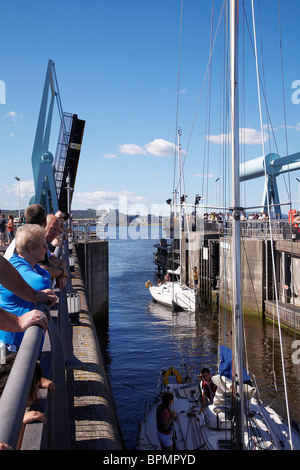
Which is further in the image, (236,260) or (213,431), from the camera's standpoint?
(213,431)

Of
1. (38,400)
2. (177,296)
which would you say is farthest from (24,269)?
(177,296)

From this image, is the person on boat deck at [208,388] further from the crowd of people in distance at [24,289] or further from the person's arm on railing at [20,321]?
the person's arm on railing at [20,321]

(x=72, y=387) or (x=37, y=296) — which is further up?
(x=37, y=296)

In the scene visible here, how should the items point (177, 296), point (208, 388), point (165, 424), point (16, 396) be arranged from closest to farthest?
point (16, 396), point (165, 424), point (208, 388), point (177, 296)

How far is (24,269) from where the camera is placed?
10.0 ft

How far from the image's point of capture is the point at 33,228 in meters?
2.98

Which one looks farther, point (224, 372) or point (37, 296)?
point (224, 372)

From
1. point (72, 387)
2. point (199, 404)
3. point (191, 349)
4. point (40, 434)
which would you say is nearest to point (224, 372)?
point (199, 404)

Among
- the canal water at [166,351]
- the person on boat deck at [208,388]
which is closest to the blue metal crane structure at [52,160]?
the canal water at [166,351]

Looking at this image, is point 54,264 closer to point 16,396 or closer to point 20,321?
point 20,321

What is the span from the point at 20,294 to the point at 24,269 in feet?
1.94

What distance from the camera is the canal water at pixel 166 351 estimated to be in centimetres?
1280
